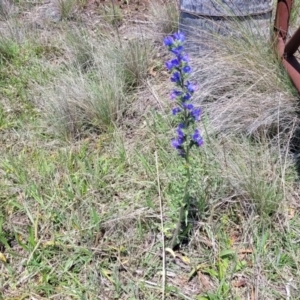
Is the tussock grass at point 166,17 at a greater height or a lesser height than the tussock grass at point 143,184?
greater

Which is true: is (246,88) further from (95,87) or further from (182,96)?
(182,96)

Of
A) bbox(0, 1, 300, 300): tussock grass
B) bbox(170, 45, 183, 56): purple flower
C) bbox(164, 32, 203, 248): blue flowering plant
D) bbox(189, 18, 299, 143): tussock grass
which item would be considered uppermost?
bbox(170, 45, 183, 56): purple flower

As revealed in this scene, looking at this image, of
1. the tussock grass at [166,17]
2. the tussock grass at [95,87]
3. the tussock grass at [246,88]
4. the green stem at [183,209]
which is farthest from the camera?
the tussock grass at [166,17]

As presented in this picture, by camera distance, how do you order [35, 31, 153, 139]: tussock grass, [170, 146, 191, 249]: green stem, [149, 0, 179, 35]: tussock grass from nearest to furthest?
[170, 146, 191, 249]: green stem → [35, 31, 153, 139]: tussock grass → [149, 0, 179, 35]: tussock grass

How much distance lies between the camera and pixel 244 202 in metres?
1.81

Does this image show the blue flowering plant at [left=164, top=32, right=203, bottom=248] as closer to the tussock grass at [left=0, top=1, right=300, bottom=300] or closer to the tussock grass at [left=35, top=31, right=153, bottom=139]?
the tussock grass at [left=0, top=1, right=300, bottom=300]

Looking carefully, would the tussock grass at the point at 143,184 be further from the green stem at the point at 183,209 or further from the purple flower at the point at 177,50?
the purple flower at the point at 177,50

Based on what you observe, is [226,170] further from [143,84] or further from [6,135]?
[6,135]

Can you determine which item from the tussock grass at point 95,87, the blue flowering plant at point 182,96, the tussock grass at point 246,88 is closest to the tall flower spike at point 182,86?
the blue flowering plant at point 182,96

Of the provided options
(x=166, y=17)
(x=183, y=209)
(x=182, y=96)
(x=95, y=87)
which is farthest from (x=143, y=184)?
(x=166, y=17)

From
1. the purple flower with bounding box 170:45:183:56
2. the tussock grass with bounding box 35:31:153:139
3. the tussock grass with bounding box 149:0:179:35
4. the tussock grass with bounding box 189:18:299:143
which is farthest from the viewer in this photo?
the tussock grass with bounding box 149:0:179:35

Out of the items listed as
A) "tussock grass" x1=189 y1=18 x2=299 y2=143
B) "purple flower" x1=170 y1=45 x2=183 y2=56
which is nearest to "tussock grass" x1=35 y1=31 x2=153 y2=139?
"tussock grass" x1=189 y1=18 x2=299 y2=143

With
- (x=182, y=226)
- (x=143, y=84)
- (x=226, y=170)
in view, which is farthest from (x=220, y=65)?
(x=182, y=226)

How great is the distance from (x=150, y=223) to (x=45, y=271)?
18.1 inches
